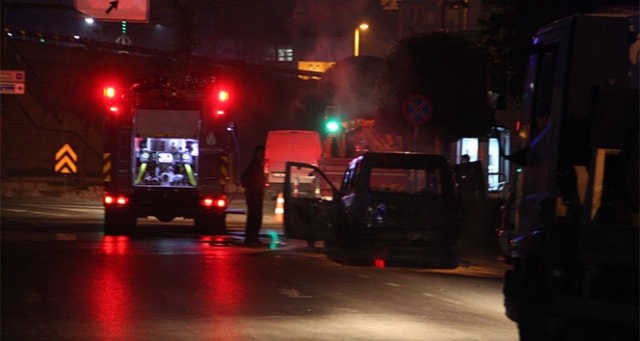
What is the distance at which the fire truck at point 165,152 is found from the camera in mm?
19938

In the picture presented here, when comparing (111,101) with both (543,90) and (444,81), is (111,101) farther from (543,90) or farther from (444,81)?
(543,90)

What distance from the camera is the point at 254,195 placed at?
747 inches

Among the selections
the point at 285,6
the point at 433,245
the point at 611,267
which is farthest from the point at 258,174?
the point at 285,6

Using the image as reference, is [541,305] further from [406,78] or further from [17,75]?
[17,75]

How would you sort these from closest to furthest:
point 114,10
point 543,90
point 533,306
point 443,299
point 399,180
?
point 533,306
point 543,90
point 443,299
point 399,180
point 114,10

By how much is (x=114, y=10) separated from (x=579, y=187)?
17627mm

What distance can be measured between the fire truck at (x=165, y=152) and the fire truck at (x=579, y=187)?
11.3 m

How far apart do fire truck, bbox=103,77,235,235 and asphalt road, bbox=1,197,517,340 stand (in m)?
1.42

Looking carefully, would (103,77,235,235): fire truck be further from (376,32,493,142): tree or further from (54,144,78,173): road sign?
(54,144,78,173): road sign

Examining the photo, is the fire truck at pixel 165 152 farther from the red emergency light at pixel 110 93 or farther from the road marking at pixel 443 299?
the road marking at pixel 443 299

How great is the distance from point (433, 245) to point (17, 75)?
1750 cm

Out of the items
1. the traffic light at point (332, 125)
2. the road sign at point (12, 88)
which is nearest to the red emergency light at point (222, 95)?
the traffic light at point (332, 125)

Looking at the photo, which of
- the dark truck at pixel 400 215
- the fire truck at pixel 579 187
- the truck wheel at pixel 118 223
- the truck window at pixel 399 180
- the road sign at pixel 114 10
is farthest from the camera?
the road sign at pixel 114 10

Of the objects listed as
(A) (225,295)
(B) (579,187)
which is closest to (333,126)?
(A) (225,295)
